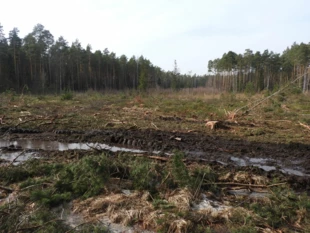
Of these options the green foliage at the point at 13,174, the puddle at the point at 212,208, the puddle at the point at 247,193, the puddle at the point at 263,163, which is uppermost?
the green foliage at the point at 13,174

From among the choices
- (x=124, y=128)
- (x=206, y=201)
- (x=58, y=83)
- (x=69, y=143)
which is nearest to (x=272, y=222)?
(x=206, y=201)

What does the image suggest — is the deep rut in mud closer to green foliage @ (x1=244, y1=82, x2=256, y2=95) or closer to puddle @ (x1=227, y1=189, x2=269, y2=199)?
puddle @ (x1=227, y1=189, x2=269, y2=199)

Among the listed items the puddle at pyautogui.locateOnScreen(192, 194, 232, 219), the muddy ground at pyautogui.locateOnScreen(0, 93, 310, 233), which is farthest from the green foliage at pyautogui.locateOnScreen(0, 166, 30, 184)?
the puddle at pyautogui.locateOnScreen(192, 194, 232, 219)

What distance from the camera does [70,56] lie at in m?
50.4

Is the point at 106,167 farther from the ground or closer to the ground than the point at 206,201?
farther from the ground

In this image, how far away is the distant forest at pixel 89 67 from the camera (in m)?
40.4

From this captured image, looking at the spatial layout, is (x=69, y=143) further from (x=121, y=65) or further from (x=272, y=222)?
(x=121, y=65)

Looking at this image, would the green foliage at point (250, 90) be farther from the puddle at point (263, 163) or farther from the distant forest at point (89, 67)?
the puddle at point (263, 163)

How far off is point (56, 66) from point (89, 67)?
9003mm

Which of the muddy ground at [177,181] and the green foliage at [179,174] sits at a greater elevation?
the green foliage at [179,174]

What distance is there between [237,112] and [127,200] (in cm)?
1079

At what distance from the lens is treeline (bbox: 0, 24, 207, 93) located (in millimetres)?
40000

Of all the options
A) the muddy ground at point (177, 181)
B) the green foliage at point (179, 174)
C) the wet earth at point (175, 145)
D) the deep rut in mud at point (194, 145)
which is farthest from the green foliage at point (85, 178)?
the deep rut in mud at point (194, 145)

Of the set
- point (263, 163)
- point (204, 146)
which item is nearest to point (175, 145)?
point (204, 146)
